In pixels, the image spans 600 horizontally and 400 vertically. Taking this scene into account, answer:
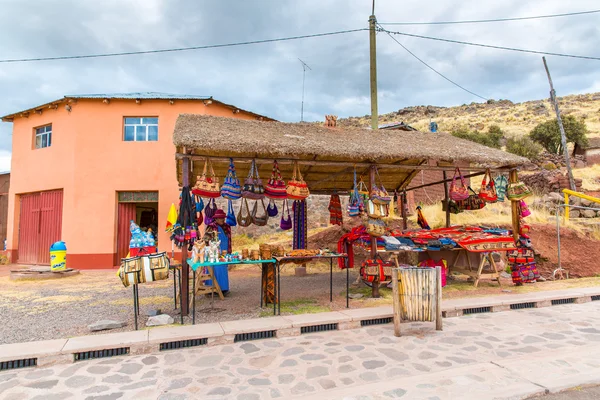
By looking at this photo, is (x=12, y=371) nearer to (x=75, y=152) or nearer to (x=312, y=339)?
(x=312, y=339)

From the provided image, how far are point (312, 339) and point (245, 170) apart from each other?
518cm

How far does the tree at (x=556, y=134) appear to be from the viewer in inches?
1193

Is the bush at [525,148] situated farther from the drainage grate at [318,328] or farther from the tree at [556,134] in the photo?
the drainage grate at [318,328]

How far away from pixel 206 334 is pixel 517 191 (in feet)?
24.6

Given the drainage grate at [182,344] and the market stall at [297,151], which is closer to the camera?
the drainage grate at [182,344]

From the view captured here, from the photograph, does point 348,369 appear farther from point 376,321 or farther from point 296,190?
point 296,190

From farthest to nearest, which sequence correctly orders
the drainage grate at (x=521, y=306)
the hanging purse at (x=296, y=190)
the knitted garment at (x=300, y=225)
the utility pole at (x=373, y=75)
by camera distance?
the utility pole at (x=373, y=75)
the knitted garment at (x=300, y=225)
the hanging purse at (x=296, y=190)
the drainage grate at (x=521, y=306)

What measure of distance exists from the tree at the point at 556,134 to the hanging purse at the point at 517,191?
27.0 meters

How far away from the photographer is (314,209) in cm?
1702

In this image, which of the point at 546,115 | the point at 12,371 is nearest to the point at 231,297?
the point at 12,371

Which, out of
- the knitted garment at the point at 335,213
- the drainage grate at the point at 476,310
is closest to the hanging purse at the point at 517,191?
the drainage grate at the point at 476,310

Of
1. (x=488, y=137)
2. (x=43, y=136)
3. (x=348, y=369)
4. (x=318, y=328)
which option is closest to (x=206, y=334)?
(x=318, y=328)

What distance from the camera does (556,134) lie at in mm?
30844

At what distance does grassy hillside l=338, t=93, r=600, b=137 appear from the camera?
40219 millimetres
